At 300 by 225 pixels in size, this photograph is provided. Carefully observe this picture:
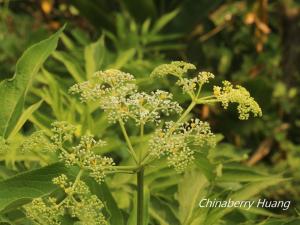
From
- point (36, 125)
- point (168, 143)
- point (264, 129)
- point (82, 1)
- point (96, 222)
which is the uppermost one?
point (82, 1)

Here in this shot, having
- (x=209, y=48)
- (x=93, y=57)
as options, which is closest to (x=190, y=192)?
(x=93, y=57)

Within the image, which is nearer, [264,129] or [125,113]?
[125,113]

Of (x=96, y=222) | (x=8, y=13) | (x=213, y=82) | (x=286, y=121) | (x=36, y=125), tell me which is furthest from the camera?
(x=286, y=121)

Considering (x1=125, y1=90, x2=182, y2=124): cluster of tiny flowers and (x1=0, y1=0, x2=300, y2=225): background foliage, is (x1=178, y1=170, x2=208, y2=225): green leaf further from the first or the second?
(x1=0, y1=0, x2=300, y2=225): background foliage

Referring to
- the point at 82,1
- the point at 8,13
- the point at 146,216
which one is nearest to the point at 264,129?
the point at 82,1

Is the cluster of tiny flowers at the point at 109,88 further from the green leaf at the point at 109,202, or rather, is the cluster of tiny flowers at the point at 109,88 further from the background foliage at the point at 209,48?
the background foliage at the point at 209,48

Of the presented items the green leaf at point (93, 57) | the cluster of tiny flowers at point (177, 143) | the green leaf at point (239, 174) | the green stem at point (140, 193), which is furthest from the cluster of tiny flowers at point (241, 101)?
the green leaf at point (93, 57)

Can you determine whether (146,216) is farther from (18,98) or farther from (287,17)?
(287,17)

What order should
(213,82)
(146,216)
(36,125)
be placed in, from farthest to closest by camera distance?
(213,82), (36,125), (146,216)
